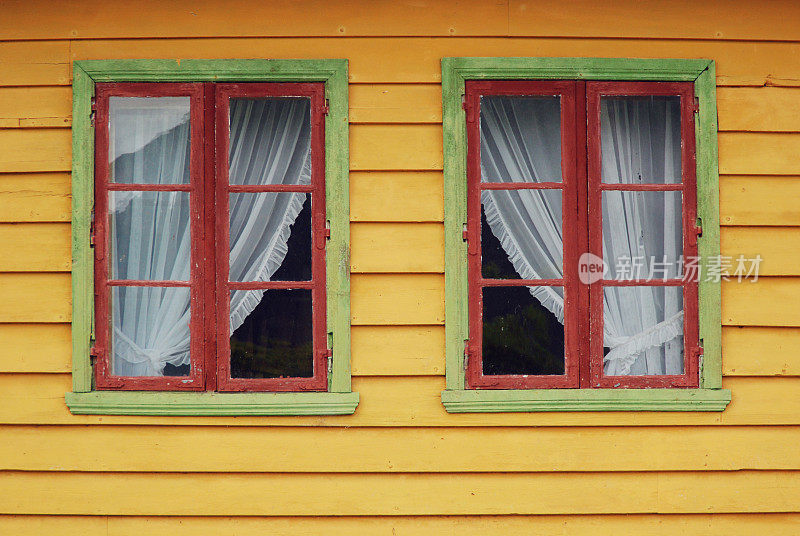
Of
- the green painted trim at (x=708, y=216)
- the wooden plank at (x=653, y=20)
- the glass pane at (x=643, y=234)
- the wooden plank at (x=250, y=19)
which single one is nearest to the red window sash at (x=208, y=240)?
the wooden plank at (x=250, y=19)

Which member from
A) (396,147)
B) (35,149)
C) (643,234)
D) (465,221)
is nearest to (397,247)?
(465,221)

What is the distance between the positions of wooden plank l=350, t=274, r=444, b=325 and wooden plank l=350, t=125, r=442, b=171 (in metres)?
0.51

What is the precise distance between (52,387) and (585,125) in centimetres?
271

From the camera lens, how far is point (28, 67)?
10.3ft

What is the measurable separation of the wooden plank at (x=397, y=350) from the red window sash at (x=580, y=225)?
157 mm

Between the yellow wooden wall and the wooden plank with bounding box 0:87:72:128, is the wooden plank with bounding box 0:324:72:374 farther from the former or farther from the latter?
the wooden plank with bounding box 0:87:72:128

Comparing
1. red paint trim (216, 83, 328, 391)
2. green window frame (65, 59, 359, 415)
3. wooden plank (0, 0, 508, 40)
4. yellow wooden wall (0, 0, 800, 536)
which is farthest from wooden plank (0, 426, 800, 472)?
wooden plank (0, 0, 508, 40)

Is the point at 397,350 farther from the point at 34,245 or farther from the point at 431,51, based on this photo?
the point at 34,245

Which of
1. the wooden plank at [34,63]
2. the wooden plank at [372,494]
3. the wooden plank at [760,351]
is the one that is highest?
the wooden plank at [34,63]

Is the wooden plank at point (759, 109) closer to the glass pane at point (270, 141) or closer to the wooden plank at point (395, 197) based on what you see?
the wooden plank at point (395, 197)

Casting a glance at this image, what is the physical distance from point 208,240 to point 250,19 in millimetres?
1041

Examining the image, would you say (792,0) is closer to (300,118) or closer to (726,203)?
(726,203)

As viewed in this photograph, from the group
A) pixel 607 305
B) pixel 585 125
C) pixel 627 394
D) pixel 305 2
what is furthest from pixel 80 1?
pixel 627 394

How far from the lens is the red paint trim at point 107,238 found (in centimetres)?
309
